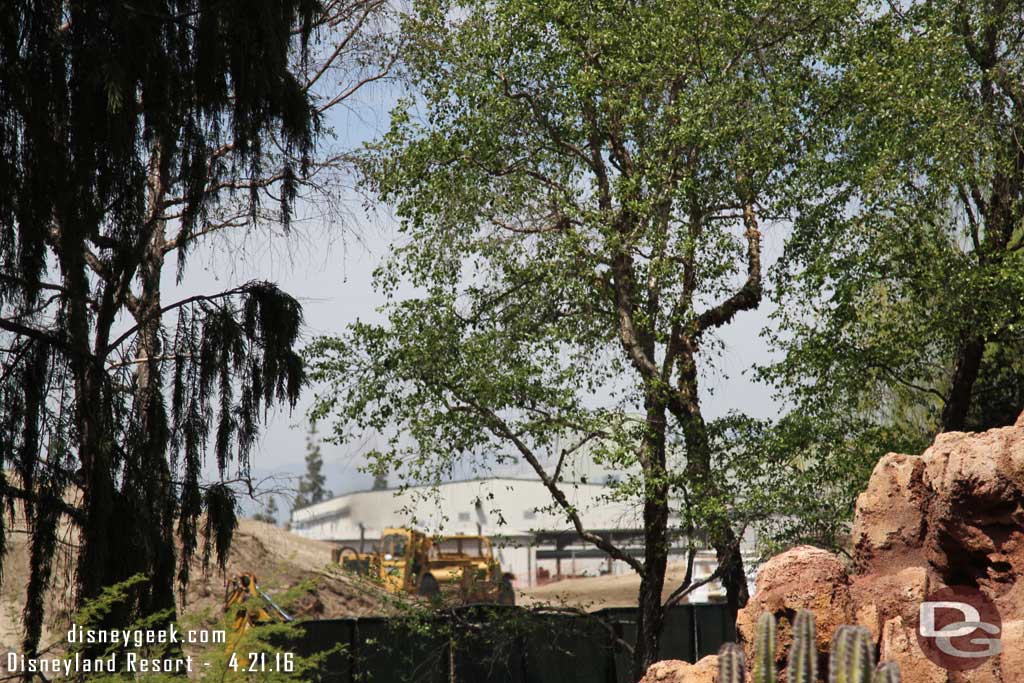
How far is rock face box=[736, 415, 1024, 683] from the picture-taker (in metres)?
5.11

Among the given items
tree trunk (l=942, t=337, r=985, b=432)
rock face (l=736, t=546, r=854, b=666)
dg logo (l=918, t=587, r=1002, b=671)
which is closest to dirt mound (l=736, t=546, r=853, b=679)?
rock face (l=736, t=546, r=854, b=666)

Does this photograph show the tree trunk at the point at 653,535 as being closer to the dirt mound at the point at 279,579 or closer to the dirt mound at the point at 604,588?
the dirt mound at the point at 279,579

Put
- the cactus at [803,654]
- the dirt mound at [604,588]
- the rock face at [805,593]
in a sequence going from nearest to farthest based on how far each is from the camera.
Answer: the cactus at [803,654], the rock face at [805,593], the dirt mound at [604,588]

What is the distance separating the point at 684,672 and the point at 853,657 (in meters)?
2.47

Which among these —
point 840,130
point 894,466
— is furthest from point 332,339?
point 894,466

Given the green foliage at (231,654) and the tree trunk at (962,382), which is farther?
the tree trunk at (962,382)

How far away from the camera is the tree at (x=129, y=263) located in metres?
6.54

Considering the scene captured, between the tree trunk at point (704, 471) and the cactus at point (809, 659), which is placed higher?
the tree trunk at point (704, 471)

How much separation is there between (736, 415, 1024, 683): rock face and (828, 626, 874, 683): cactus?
144 cm

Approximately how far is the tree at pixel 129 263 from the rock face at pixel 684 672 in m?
3.38

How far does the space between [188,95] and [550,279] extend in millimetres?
4496

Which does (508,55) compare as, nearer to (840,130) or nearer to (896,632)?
(840,130)

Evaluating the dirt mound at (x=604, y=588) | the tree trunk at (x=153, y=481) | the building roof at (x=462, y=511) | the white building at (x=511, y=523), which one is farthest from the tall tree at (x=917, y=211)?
the dirt mound at (x=604, y=588)

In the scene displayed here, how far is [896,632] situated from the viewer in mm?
5312
